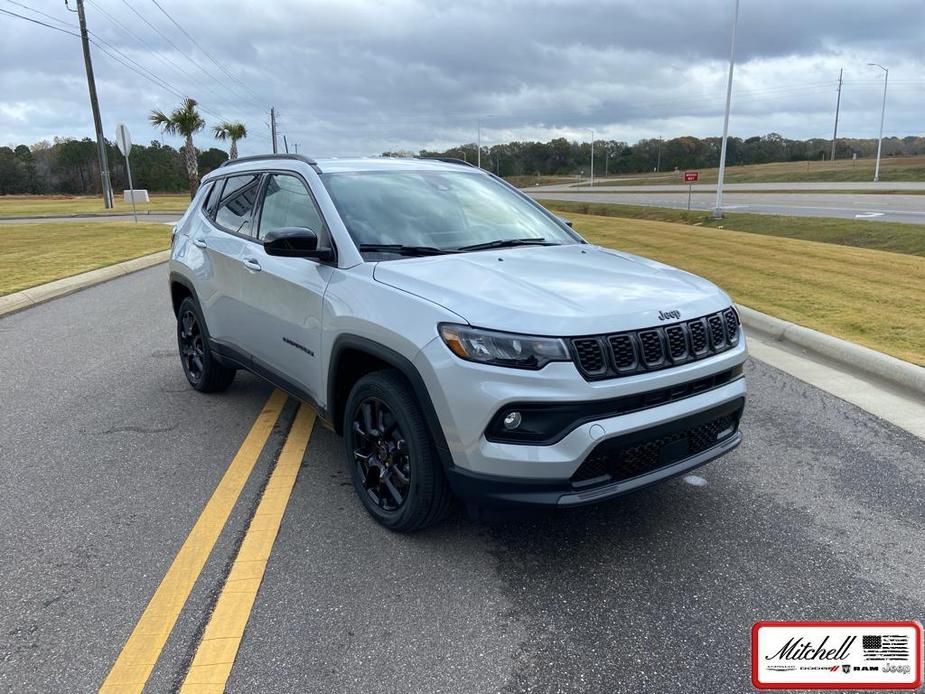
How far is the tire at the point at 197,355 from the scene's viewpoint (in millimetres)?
5621

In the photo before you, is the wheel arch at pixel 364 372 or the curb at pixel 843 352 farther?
the curb at pixel 843 352

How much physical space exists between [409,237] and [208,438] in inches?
82.1

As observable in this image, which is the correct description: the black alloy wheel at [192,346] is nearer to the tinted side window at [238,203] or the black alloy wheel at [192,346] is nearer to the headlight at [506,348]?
the tinted side window at [238,203]

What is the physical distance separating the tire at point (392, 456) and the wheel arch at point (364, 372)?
2.9 inches

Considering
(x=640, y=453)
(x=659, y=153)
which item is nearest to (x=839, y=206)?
(x=640, y=453)

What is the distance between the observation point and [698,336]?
3334 millimetres

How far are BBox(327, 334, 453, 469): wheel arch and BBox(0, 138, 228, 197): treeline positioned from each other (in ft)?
283

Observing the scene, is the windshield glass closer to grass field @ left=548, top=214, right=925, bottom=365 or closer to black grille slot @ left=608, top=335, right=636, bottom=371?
black grille slot @ left=608, top=335, right=636, bottom=371

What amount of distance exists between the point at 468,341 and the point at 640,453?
91 centimetres

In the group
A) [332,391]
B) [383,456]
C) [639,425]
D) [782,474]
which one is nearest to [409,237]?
[332,391]

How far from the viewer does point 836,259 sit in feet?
39.7

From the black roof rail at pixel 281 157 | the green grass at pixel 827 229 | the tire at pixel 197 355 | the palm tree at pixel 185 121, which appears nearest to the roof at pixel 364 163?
the black roof rail at pixel 281 157

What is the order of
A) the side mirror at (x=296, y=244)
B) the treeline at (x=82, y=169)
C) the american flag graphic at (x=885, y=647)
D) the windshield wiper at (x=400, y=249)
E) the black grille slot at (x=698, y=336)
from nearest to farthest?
1. the american flag graphic at (x=885, y=647)
2. the black grille slot at (x=698, y=336)
3. the side mirror at (x=296, y=244)
4. the windshield wiper at (x=400, y=249)
5. the treeline at (x=82, y=169)

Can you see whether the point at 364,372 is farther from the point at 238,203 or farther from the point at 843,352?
the point at 843,352
